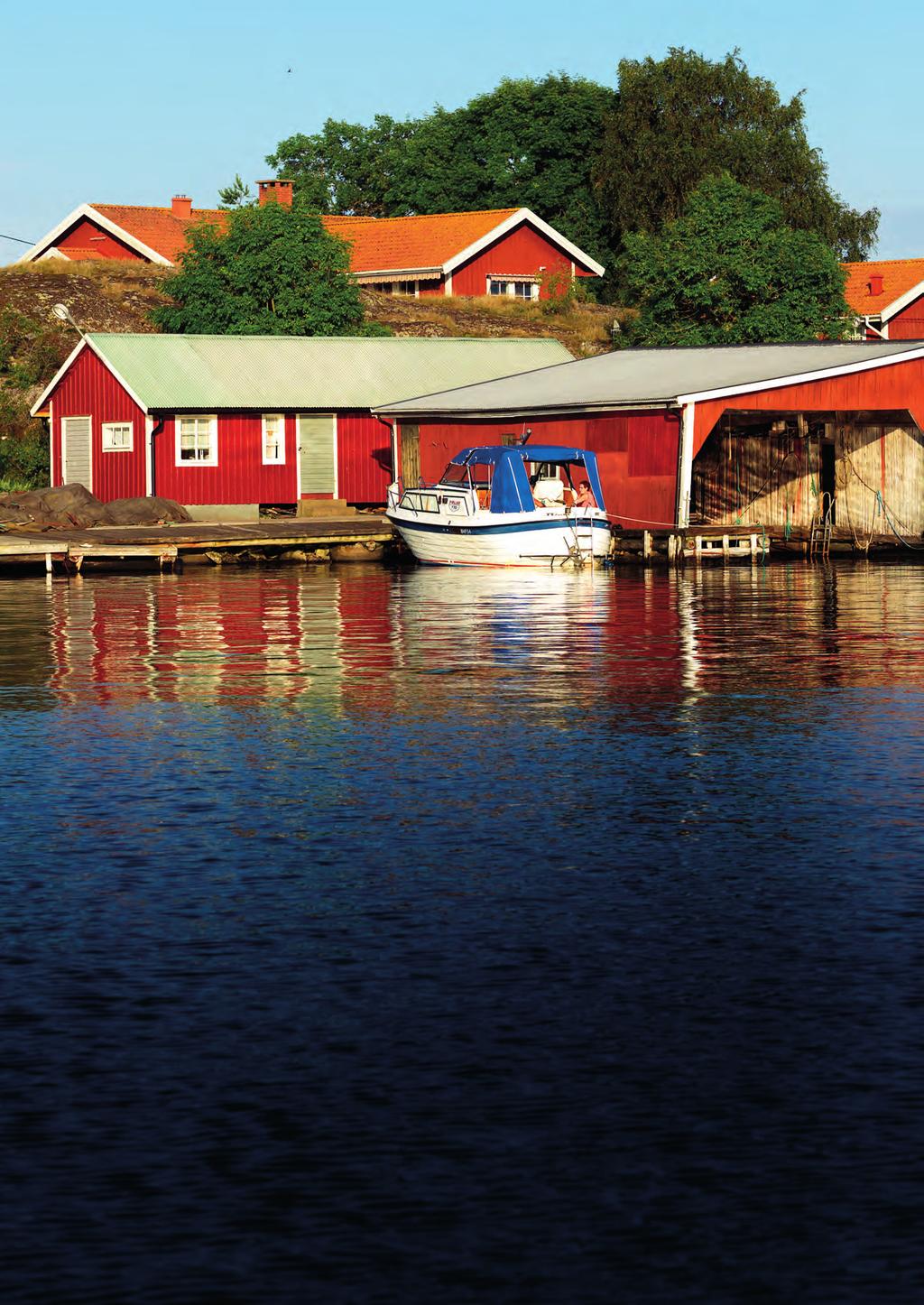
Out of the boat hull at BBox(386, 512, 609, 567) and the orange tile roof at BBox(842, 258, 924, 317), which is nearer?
the boat hull at BBox(386, 512, 609, 567)

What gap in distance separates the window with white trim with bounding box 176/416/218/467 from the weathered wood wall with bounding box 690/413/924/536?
48.2 ft

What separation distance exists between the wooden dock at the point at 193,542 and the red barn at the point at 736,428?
13.8 feet

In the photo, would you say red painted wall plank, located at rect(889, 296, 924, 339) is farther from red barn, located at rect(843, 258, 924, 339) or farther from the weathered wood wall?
the weathered wood wall

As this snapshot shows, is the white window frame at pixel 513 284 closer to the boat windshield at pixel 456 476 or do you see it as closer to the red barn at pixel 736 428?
the red barn at pixel 736 428

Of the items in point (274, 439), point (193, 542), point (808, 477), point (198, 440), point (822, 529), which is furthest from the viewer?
point (274, 439)

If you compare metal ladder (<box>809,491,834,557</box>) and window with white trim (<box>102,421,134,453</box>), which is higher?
window with white trim (<box>102,421,134,453</box>)

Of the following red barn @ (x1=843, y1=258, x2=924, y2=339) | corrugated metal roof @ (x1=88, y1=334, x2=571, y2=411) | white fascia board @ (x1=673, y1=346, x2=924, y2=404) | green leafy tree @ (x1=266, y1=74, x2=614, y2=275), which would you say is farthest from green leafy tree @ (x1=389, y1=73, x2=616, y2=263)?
white fascia board @ (x1=673, y1=346, x2=924, y2=404)

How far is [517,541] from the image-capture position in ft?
150

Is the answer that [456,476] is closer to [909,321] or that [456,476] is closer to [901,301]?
[901,301]

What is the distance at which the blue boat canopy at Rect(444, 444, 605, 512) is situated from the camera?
45.4 meters

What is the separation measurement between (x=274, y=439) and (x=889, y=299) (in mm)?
40272

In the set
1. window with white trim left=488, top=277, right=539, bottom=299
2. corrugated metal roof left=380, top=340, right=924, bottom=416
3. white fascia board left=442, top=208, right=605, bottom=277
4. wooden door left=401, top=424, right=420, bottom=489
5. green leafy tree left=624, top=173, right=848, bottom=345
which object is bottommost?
wooden door left=401, top=424, right=420, bottom=489

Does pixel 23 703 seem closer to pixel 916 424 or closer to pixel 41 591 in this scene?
pixel 41 591

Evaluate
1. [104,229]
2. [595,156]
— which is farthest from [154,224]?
[595,156]
